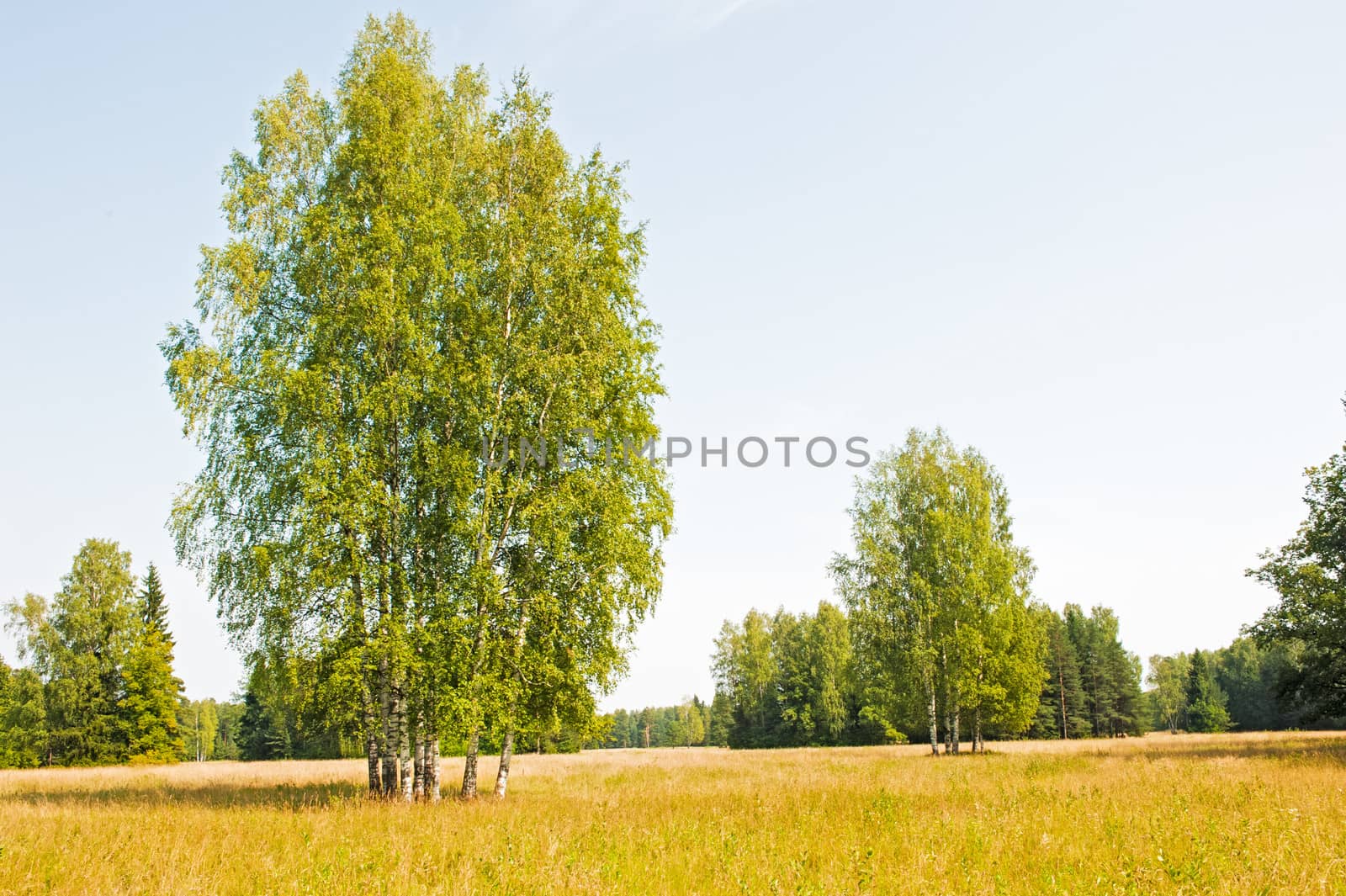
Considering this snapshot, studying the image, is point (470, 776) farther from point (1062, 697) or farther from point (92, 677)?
point (1062, 697)

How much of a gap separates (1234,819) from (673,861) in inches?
321

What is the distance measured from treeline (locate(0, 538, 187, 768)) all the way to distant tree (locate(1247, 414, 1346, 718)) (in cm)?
6131

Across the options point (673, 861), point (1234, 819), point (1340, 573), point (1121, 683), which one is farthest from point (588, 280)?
point (1121, 683)

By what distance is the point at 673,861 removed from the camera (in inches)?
357

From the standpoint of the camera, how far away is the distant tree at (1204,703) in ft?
269

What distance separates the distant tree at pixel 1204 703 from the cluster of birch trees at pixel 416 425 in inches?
3547

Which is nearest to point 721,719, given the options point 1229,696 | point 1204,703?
point 1204,703

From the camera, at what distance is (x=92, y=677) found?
163 ft

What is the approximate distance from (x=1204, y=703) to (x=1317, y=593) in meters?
74.2

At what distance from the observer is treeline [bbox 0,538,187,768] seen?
48.3 meters

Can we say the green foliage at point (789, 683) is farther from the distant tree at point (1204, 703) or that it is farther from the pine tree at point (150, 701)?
the pine tree at point (150, 701)


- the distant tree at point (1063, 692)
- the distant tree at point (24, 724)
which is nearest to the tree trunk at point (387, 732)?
the distant tree at point (24, 724)

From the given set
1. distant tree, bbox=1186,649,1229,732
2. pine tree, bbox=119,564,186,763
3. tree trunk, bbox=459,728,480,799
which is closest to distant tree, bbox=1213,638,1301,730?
distant tree, bbox=1186,649,1229,732

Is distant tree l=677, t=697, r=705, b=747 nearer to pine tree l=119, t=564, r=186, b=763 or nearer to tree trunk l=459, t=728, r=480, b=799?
pine tree l=119, t=564, r=186, b=763
